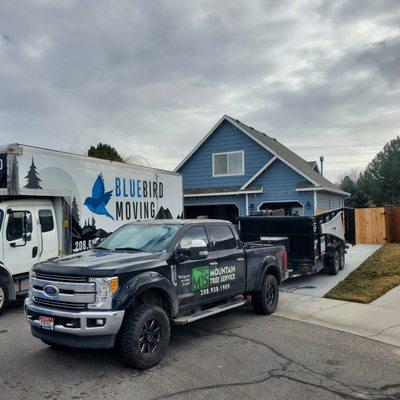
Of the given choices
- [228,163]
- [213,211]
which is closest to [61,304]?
[228,163]

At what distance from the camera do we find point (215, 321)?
8.27 m

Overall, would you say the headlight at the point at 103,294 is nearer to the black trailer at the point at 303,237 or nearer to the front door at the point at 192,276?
the front door at the point at 192,276

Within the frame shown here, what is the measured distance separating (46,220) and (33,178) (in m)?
0.97

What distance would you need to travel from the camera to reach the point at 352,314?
8.76 metres

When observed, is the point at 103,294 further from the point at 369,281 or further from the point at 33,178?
the point at 369,281

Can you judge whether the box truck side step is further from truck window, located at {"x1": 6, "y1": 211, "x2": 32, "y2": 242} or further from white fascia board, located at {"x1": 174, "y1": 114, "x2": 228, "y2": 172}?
white fascia board, located at {"x1": 174, "y1": 114, "x2": 228, "y2": 172}

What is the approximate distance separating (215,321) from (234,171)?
56.7 ft

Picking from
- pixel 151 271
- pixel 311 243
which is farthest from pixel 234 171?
pixel 151 271

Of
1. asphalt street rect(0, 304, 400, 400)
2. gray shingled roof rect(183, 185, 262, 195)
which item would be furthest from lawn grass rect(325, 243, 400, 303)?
gray shingled roof rect(183, 185, 262, 195)

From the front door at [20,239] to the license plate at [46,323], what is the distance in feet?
11.8

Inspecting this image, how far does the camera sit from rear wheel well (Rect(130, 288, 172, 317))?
19.8ft

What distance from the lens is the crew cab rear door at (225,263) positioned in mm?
7383

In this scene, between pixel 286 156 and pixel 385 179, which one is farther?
pixel 385 179

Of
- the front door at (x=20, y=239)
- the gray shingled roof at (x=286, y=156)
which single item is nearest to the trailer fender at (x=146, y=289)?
the front door at (x=20, y=239)
